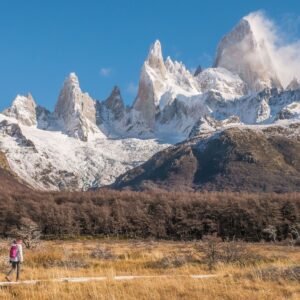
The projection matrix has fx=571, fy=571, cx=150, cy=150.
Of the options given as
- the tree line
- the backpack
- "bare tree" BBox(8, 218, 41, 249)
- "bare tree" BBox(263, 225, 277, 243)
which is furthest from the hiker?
the tree line

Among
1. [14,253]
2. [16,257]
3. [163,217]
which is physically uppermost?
[163,217]

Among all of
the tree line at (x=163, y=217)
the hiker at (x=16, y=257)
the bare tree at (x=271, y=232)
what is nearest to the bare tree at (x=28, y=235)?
the tree line at (x=163, y=217)

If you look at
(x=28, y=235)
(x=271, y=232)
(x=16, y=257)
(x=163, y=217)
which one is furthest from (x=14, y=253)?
(x=163, y=217)

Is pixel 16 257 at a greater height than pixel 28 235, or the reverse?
pixel 28 235

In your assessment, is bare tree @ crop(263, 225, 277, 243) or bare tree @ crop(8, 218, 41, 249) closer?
bare tree @ crop(8, 218, 41, 249)

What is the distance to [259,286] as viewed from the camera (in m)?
21.9

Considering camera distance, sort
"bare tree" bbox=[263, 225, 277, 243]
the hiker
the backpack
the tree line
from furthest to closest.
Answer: the tree line, "bare tree" bbox=[263, 225, 277, 243], the backpack, the hiker

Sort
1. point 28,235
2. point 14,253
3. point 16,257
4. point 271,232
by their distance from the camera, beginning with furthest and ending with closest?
point 271,232 < point 28,235 < point 14,253 < point 16,257

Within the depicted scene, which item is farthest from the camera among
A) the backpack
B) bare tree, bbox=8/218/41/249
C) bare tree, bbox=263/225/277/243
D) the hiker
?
bare tree, bbox=263/225/277/243

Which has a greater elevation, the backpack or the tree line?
the tree line

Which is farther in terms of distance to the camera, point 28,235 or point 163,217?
point 163,217

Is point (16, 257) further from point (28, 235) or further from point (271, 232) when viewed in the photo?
point (271, 232)

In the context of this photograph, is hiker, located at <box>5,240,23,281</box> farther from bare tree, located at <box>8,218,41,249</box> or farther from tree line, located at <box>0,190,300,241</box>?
tree line, located at <box>0,190,300,241</box>

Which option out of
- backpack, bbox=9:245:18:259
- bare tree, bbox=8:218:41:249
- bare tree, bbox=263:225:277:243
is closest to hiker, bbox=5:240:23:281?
backpack, bbox=9:245:18:259
